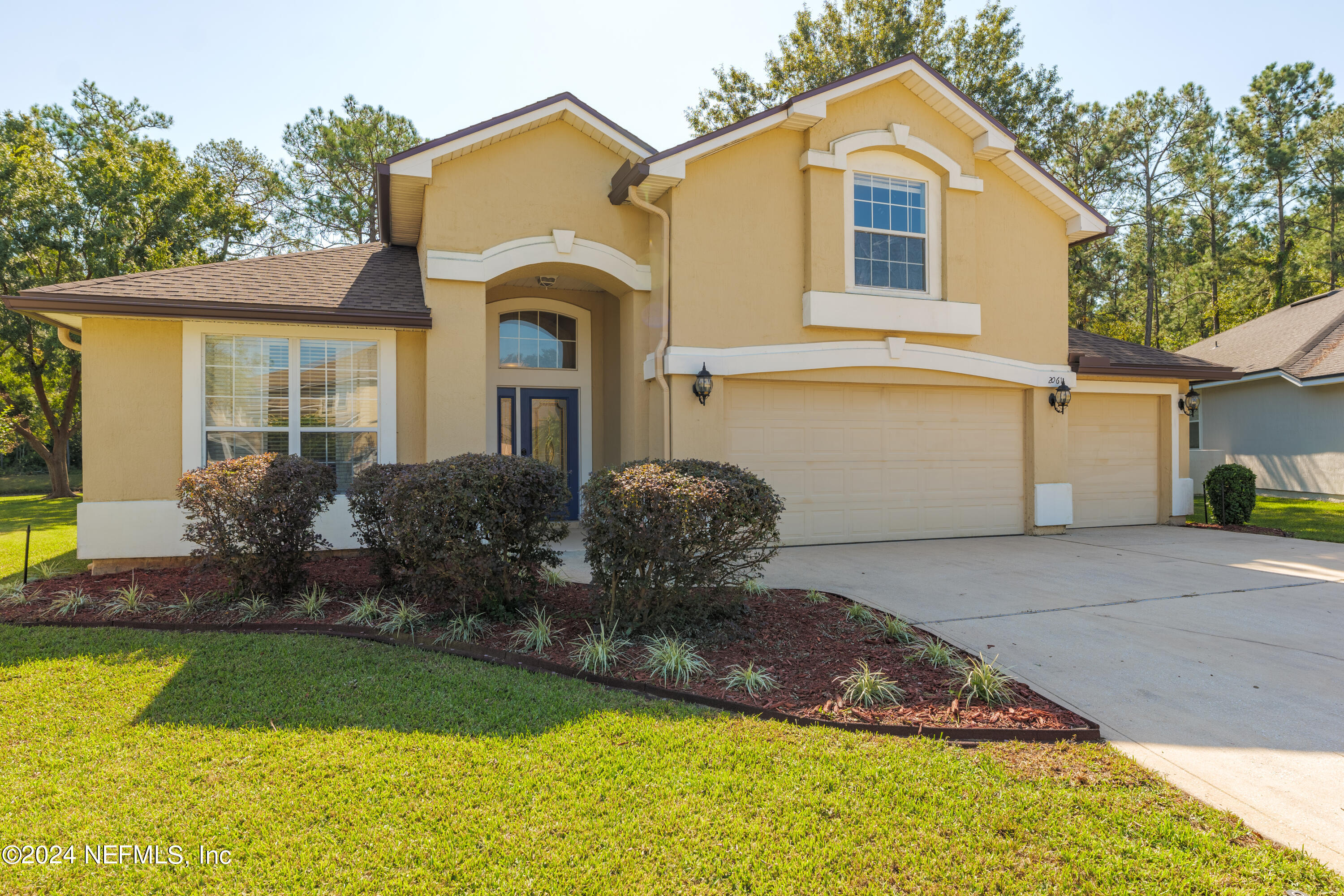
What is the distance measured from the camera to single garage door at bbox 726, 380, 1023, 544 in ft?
32.3

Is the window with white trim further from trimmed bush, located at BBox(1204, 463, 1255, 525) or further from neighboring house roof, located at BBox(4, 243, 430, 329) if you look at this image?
trimmed bush, located at BBox(1204, 463, 1255, 525)

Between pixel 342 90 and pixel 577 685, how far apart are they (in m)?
28.3

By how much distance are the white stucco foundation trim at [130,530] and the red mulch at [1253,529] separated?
44.1 ft

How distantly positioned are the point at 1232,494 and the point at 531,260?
12.4 m

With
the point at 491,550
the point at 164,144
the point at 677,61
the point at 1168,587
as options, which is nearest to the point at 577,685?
the point at 491,550

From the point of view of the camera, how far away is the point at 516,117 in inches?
360

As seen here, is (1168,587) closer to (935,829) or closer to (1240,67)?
(935,829)

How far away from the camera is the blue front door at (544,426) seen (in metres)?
11.5

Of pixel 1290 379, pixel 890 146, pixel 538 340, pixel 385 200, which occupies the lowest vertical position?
pixel 1290 379

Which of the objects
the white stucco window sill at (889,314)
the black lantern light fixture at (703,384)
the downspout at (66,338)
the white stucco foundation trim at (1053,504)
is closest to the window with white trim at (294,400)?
the downspout at (66,338)

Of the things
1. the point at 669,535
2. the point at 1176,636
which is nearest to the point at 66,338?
the point at 669,535

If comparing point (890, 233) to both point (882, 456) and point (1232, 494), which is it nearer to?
point (882, 456)

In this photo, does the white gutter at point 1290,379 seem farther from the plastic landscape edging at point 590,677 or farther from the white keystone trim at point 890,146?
the plastic landscape edging at point 590,677

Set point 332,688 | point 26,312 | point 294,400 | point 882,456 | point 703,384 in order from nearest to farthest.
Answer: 1. point 332,688
2. point 26,312
3. point 294,400
4. point 703,384
5. point 882,456
